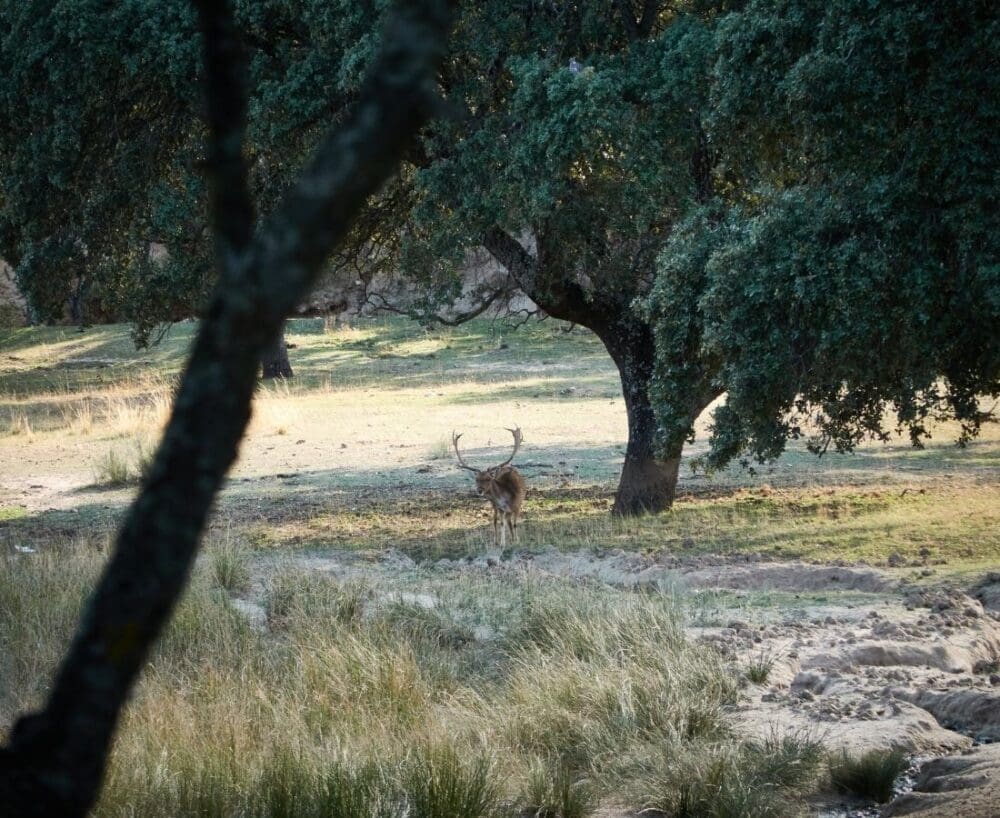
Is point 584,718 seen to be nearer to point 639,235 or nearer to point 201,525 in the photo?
point 201,525

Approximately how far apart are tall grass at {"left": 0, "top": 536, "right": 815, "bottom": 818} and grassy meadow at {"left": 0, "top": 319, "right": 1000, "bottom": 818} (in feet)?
0.06

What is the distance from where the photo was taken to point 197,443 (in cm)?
228

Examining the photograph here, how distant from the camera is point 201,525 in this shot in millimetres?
2307

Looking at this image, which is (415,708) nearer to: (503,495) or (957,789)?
(957,789)

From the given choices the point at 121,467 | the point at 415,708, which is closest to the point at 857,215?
the point at 415,708

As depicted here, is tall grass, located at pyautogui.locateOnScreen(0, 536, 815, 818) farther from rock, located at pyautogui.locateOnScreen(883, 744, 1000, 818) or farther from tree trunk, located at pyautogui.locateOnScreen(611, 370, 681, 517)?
tree trunk, located at pyautogui.locateOnScreen(611, 370, 681, 517)

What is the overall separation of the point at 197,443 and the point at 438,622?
7530mm

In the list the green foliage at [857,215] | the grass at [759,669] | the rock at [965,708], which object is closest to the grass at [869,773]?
the rock at [965,708]

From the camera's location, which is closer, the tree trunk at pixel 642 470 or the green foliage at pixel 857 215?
the green foliage at pixel 857 215

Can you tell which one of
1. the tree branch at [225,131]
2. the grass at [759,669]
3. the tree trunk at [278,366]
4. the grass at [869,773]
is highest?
the tree branch at [225,131]

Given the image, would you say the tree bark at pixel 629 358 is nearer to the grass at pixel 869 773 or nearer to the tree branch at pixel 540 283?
the tree branch at pixel 540 283

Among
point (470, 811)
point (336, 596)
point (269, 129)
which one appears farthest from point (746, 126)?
point (269, 129)

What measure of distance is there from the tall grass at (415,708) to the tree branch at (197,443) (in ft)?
13.0

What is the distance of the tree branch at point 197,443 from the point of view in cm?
223
